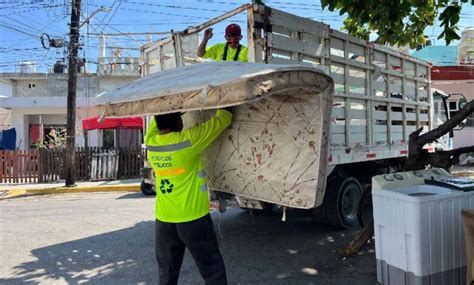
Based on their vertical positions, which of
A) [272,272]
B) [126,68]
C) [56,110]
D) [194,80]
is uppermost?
[126,68]

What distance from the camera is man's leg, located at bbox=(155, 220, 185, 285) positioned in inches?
144

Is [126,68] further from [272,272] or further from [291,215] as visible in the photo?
[272,272]

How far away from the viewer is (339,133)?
584 centimetres

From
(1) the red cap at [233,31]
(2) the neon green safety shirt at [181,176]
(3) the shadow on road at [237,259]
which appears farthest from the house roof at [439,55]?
(2) the neon green safety shirt at [181,176]

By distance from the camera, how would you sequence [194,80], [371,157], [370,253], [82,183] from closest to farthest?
1. [194,80]
2. [370,253]
3. [371,157]
4. [82,183]

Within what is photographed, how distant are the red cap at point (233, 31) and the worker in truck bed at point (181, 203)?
1.94 metres

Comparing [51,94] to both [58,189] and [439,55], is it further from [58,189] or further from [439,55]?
[439,55]

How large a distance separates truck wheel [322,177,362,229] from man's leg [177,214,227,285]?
3.13m

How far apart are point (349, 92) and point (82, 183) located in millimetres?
10818

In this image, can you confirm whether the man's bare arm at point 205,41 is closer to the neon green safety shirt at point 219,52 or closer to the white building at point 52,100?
the neon green safety shirt at point 219,52

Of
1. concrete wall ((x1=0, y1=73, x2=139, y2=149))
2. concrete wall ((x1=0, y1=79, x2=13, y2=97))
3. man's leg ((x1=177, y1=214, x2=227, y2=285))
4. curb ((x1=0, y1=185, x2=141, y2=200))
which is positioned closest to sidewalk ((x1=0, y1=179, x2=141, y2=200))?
curb ((x1=0, y1=185, x2=141, y2=200))

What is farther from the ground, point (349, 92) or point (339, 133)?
point (349, 92)

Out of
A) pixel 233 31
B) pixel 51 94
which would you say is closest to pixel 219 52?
pixel 233 31

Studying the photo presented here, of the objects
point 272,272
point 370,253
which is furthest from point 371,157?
point 272,272
